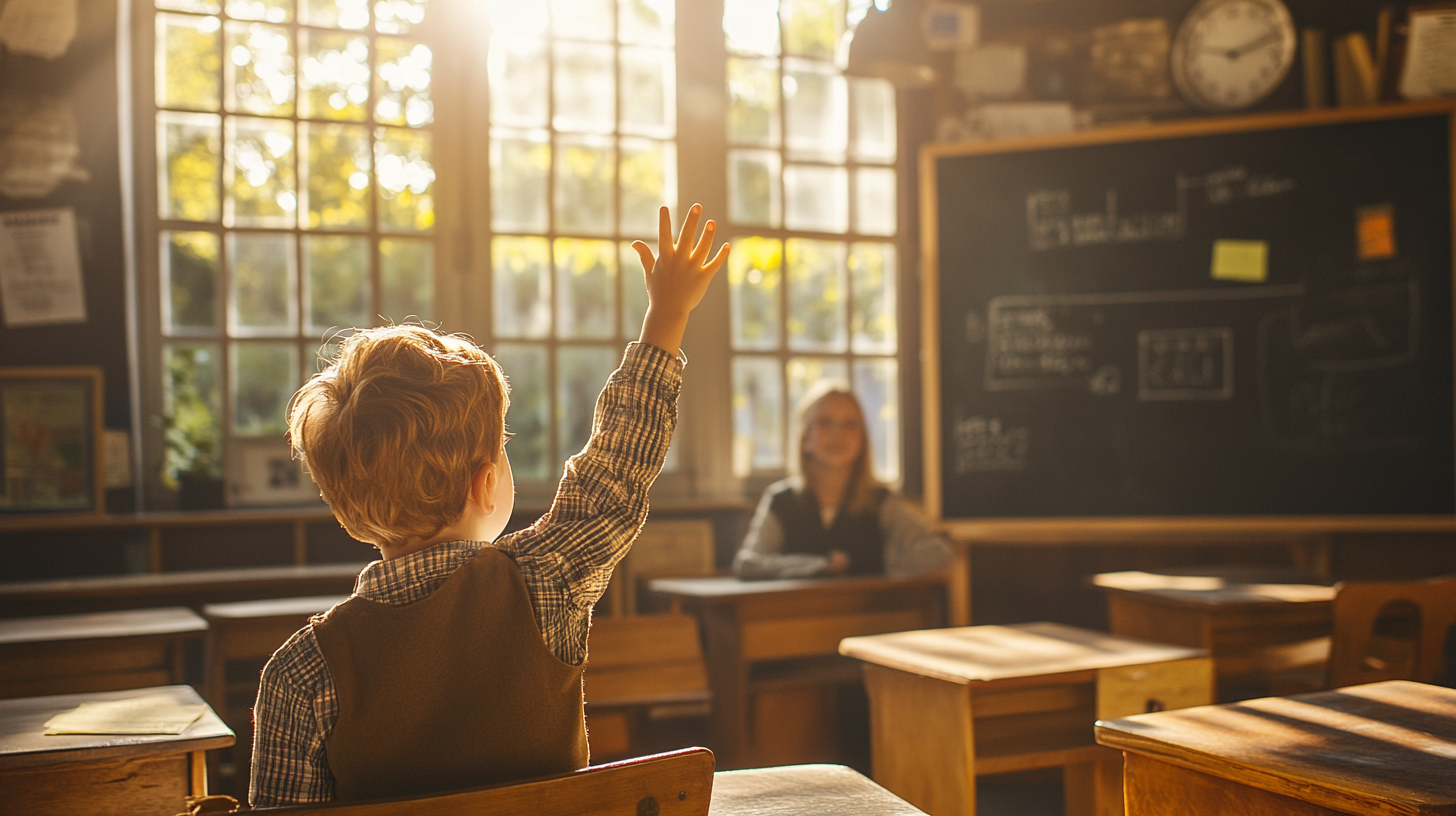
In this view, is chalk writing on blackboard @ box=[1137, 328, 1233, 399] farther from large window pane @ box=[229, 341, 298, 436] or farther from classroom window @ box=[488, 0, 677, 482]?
large window pane @ box=[229, 341, 298, 436]

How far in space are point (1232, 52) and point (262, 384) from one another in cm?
362

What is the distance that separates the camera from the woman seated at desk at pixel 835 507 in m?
3.81

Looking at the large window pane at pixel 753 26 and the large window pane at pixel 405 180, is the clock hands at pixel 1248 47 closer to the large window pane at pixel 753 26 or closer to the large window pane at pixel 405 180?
the large window pane at pixel 753 26

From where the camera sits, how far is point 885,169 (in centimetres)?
457

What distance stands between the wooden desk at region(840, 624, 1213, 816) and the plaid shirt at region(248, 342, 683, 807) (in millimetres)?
1169

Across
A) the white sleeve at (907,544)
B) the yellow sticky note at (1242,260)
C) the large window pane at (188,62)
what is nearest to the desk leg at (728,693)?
the white sleeve at (907,544)

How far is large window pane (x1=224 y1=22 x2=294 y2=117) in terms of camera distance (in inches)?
148

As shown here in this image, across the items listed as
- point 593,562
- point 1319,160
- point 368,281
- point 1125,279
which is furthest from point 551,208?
point 593,562

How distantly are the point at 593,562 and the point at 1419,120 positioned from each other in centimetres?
353

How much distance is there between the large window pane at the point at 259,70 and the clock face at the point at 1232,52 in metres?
3.18

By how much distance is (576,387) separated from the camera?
4168mm

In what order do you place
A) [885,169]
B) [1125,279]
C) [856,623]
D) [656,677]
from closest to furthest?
[656,677]
[856,623]
[1125,279]
[885,169]

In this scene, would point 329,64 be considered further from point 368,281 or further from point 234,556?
point 234,556

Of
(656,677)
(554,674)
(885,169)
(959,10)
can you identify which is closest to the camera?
(554,674)
